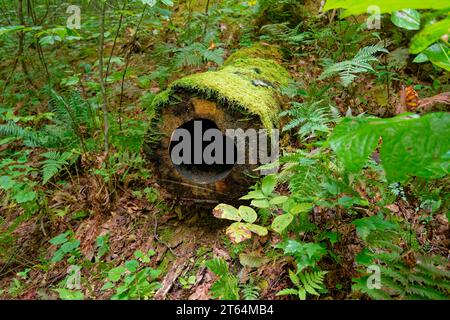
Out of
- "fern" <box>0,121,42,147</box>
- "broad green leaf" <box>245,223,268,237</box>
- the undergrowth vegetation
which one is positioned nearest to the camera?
the undergrowth vegetation

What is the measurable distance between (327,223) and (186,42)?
134 inches

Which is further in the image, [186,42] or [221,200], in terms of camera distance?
[186,42]

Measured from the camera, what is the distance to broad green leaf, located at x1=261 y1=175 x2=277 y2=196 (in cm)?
222

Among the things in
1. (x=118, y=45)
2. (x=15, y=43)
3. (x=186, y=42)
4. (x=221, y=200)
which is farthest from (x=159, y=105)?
(x=15, y=43)

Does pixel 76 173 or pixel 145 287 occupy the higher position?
pixel 145 287

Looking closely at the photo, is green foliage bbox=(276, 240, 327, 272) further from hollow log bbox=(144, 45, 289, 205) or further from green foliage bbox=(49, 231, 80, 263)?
green foliage bbox=(49, 231, 80, 263)

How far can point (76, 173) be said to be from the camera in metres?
3.81

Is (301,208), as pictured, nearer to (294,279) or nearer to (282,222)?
(282,222)

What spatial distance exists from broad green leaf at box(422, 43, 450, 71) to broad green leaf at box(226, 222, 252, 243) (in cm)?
Result: 128

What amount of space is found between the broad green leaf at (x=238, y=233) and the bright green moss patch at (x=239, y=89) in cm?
83

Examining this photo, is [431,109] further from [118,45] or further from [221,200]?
[118,45]

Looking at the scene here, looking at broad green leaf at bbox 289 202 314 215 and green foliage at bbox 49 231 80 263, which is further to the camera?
green foliage at bbox 49 231 80 263

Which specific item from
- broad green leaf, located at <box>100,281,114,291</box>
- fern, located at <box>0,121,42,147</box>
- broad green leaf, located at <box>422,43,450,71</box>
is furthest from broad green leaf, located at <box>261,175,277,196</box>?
fern, located at <box>0,121,42,147</box>

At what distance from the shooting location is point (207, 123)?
2.78 metres
